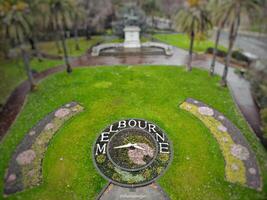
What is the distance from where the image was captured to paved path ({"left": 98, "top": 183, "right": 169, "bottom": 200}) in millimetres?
21219

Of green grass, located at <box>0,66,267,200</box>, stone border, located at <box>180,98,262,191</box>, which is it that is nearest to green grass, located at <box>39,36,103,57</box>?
green grass, located at <box>0,66,267,200</box>

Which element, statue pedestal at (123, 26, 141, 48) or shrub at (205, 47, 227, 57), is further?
statue pedestal at (123, 26, 141, 48)

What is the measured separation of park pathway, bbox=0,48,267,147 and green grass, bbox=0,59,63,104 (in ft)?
4.04

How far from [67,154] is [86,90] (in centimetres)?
1219

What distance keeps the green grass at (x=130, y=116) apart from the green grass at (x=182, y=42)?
14475mm

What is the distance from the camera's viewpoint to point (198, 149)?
25.7 metres

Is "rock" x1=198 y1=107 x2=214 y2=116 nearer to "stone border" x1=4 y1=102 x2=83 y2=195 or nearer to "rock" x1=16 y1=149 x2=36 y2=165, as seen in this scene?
"stone border" x1=4 y1=102 x2=83 y2=195

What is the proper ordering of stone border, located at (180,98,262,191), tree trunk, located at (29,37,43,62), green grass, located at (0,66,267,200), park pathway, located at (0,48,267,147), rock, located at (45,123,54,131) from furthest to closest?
tree trunk, located at (29,37,43,62), park pathway, located at (0,48,267,147), rock, located at (45,123,54,131), stone border, located at (180,98,262,191), green grass, located at (0,66,267,200)

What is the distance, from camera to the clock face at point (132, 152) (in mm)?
23062

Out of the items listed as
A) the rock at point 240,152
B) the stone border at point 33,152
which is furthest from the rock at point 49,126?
the rock at point 240,152

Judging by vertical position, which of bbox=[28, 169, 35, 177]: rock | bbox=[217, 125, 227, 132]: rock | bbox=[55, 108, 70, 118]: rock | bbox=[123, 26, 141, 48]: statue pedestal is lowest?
bbox=[28, 169, 35, 177]: rock

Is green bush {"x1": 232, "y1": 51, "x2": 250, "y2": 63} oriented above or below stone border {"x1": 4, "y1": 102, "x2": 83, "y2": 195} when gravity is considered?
above

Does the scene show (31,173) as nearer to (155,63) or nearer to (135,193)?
(135,193)

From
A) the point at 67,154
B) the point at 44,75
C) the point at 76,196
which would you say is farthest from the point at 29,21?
the point at 76,196
